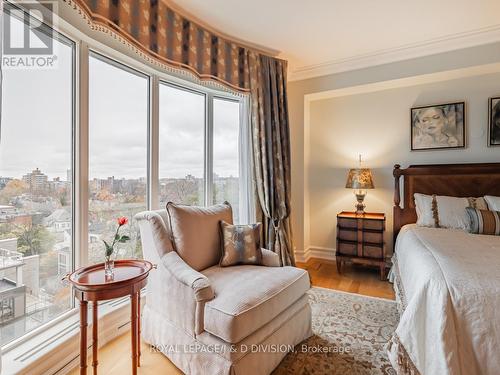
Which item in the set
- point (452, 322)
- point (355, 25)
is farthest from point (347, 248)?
point (355, 25)

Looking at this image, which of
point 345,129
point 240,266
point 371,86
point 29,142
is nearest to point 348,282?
point 240,266

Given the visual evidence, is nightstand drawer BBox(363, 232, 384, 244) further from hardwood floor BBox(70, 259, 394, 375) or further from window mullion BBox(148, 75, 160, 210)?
window mullion BBox(148, 75, 160, 210)

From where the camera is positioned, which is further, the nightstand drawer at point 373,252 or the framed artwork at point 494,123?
the nightstand drawer at point 373,252

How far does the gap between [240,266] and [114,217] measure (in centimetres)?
112

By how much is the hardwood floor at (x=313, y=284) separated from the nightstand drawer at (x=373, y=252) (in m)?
0.28

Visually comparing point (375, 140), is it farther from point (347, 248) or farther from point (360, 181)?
point (347, 248)

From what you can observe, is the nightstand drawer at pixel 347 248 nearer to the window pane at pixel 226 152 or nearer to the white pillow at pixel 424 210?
the white pillow at pixel 424 210

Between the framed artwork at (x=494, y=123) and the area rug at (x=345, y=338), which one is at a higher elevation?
the framed artwork at (x=494, y=123)

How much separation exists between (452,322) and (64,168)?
2.49 metres

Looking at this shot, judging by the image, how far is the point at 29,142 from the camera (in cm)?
162

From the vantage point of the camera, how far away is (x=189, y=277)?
153 cm

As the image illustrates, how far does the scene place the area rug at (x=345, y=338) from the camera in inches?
65.1

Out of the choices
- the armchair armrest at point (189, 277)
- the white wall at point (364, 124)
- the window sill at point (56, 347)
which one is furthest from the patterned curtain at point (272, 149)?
the window sill at point (56, 347)

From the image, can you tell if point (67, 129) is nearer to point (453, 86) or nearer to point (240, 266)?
point (240, 266)
